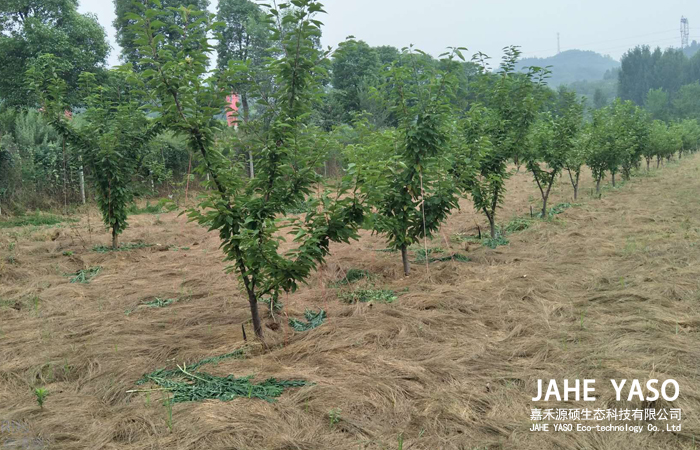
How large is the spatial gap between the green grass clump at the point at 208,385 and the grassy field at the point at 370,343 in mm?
80

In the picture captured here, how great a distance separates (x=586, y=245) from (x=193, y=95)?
6.67 m

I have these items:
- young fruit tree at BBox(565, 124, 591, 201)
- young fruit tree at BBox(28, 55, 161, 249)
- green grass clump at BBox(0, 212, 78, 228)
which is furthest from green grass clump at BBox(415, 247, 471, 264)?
green grass clump at BBox(0, 212, 78, 228)

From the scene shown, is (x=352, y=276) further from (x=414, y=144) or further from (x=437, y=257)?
(x=414, y=144)

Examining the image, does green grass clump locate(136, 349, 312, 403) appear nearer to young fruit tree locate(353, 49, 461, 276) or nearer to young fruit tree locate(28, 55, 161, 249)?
young fruit tree locate(353, 49, 461, 276)

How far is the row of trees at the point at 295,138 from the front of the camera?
3.77 metres

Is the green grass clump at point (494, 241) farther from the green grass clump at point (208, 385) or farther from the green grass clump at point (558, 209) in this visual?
the green grass clump at point (208, 385)

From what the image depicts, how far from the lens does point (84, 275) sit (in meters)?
7.01

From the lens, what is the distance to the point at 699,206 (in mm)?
10711

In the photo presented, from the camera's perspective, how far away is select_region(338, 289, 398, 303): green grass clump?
17.9 ft

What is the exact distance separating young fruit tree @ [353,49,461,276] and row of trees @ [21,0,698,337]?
0.02m

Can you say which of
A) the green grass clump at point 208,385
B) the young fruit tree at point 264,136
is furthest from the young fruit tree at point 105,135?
the green grass clump at point 208,385

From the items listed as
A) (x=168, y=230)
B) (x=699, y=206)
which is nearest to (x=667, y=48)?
(x=699, y=206)

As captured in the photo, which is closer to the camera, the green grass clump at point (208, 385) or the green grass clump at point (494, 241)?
the green grass clump at point (208, 385)

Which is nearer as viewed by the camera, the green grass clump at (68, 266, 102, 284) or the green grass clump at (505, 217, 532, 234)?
the green grass clump at (68, 266, 102, 284)
